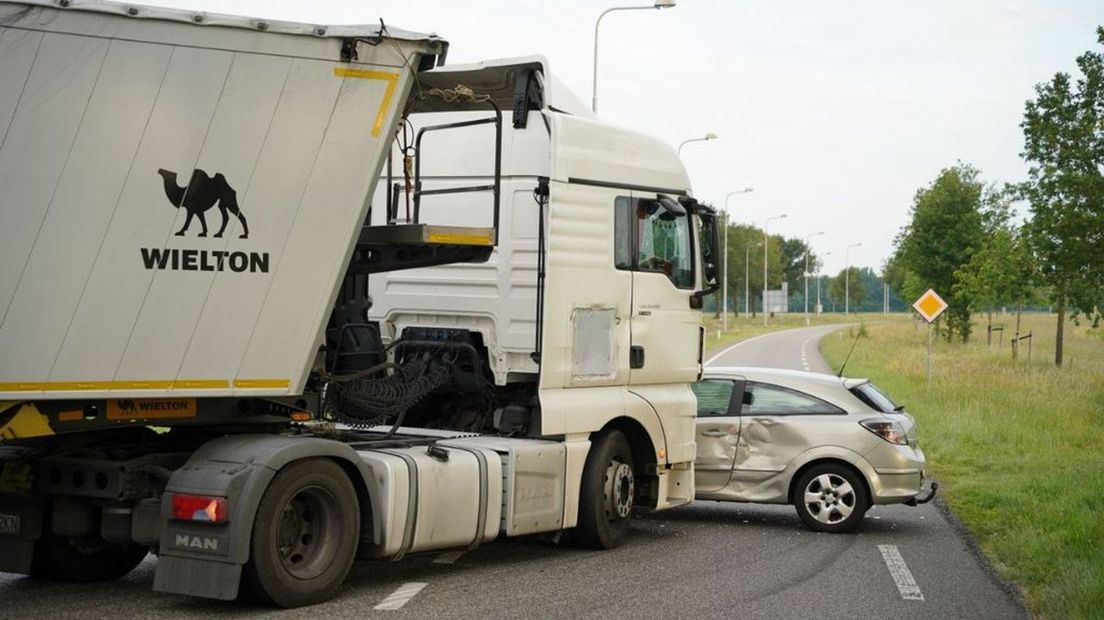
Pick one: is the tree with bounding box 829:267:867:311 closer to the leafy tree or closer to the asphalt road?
the leafy tree

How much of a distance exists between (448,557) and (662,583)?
1.87 meters

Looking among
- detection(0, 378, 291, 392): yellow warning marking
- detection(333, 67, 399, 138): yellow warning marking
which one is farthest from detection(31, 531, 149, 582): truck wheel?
detection(333, 67, 399, 138): yellow warning marking

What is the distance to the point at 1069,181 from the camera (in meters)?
26.6

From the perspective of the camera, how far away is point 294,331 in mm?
8344

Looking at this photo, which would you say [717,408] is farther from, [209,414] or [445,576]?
[209,414]

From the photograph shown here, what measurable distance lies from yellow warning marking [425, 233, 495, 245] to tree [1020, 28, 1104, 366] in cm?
1978

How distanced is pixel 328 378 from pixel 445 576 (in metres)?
1.61

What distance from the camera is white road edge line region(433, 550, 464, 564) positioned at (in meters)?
10.4

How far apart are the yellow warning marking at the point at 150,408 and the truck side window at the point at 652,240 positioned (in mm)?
4269

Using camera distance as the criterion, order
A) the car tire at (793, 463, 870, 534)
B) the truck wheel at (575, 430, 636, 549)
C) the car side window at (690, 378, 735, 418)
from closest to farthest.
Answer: the truck wheel at (575, 430, 636, 549) < the car tire at (793, 463, 870, 534) < the car side window at (690, 378, 735, 418)

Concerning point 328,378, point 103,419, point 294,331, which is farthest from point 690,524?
point 103,419

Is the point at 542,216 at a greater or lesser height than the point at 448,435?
greater

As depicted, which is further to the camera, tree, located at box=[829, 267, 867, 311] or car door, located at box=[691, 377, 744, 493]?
tree, located at box=[829, 267, 867, 311]

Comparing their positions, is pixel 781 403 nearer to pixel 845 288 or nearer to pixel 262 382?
pixel 262 382
